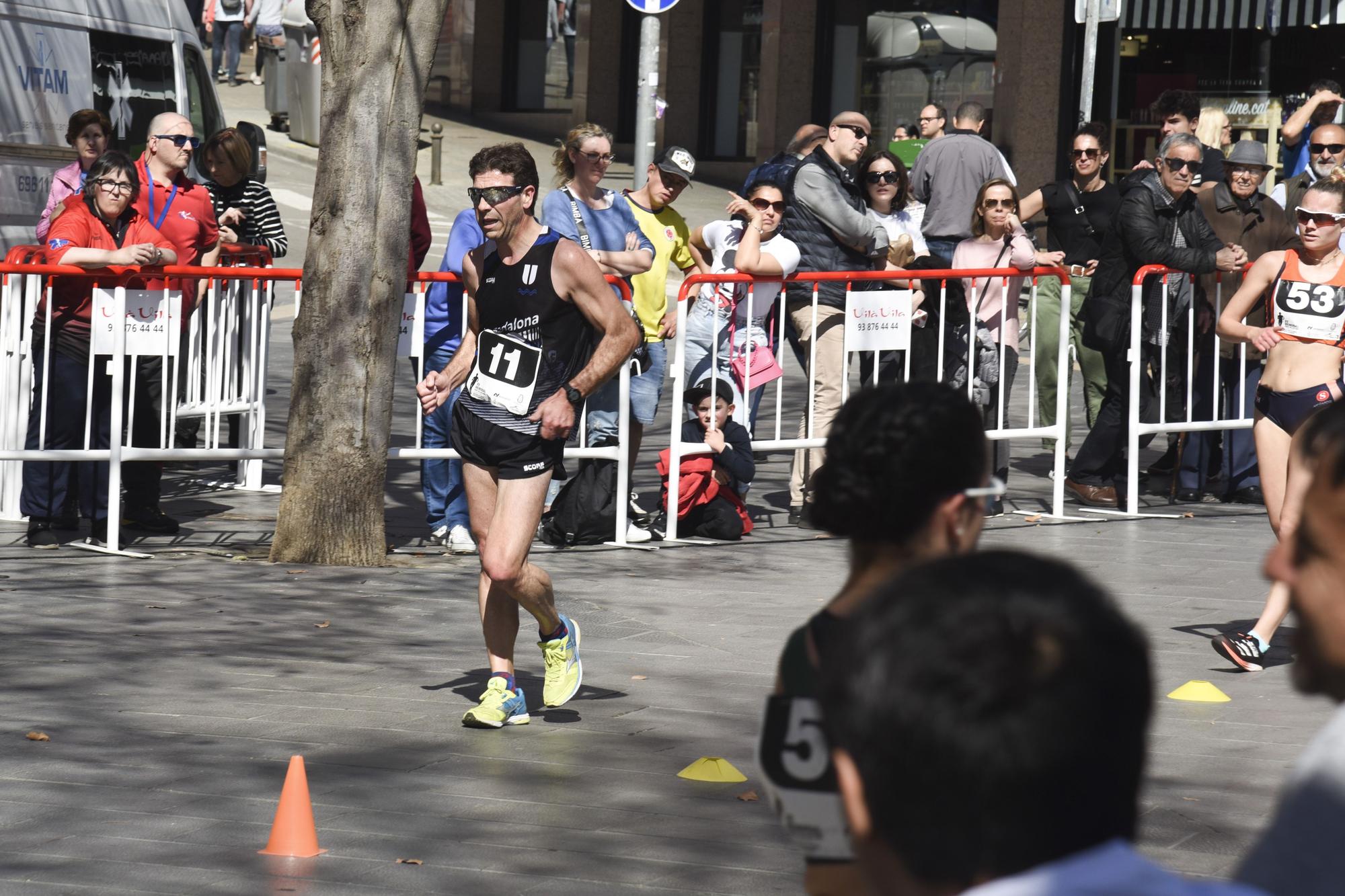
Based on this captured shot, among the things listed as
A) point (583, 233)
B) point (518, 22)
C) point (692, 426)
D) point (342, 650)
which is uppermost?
point (518, 22)

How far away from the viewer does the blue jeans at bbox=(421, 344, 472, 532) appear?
9711mm

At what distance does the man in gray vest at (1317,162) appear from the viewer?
12.4 metres

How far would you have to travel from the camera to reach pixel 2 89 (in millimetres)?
11469

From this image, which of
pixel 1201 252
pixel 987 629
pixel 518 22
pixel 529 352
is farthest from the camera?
pixel 518 22

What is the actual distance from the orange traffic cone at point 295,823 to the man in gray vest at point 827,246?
5902 mm

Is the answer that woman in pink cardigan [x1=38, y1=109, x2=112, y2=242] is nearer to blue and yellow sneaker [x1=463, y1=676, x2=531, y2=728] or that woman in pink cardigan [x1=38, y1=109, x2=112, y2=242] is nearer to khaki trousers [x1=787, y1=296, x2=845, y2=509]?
khaki trousers [x1=787, y1=296, x2=845, y2=509]

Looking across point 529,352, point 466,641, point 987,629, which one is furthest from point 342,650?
point 987,629

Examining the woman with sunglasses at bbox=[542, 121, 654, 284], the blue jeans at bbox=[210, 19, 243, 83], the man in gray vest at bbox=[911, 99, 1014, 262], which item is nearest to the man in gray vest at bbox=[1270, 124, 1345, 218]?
the man in gray vest at bbox=[911, 99, 1014, 262]

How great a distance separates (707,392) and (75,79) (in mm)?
5161

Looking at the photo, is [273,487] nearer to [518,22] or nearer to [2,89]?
[2,89]

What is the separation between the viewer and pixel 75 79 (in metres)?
12.3

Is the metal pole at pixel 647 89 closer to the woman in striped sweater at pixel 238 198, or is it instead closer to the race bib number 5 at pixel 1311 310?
the woman in striped sweater at pixel 238 198

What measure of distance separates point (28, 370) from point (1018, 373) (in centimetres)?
987

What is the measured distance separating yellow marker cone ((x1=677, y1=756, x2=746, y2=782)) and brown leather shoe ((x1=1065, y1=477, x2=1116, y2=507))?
623 centimetres
